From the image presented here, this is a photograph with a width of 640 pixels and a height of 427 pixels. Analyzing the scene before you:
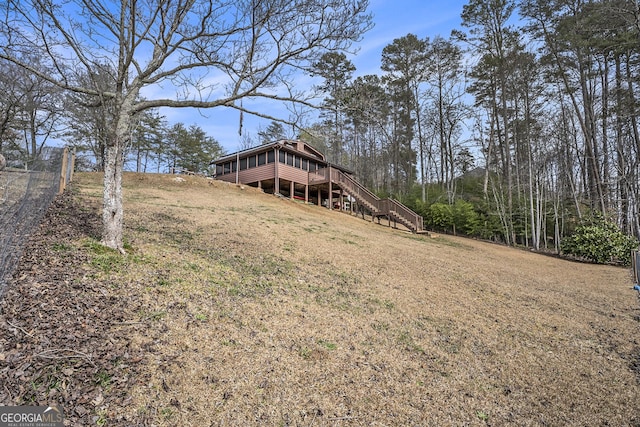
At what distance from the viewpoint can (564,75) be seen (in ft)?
56.3

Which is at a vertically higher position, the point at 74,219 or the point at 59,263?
the point at 74,219

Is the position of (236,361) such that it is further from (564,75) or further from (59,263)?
(564,75)

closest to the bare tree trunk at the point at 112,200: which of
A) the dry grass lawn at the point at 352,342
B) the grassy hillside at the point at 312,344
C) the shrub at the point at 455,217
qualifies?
the grassy hillside at the point at 312,344

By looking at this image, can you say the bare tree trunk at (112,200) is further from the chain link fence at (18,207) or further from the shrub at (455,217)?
the shrub at (455,217)

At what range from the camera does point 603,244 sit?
13281mm

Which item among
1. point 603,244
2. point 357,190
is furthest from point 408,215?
point 603,244

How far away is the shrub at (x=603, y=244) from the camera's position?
13062 mm

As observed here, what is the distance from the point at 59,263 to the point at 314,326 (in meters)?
3.45

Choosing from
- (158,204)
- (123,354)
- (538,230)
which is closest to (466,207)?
(538,230)

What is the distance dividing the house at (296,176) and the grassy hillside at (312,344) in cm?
1055

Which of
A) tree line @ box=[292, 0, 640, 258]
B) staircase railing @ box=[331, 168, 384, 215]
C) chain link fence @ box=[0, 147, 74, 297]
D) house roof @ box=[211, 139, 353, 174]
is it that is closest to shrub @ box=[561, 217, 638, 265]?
tree line @ box=[292, 0, 640, 258]

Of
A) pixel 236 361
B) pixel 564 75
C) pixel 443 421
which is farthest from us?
pixel 564 75

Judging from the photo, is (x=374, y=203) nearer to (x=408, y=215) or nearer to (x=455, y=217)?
(x=408, y=215)

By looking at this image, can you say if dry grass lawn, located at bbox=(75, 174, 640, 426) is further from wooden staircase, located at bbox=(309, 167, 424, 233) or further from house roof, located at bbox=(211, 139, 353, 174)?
house roof, located at bbox=(211, 139, 353, 174)
